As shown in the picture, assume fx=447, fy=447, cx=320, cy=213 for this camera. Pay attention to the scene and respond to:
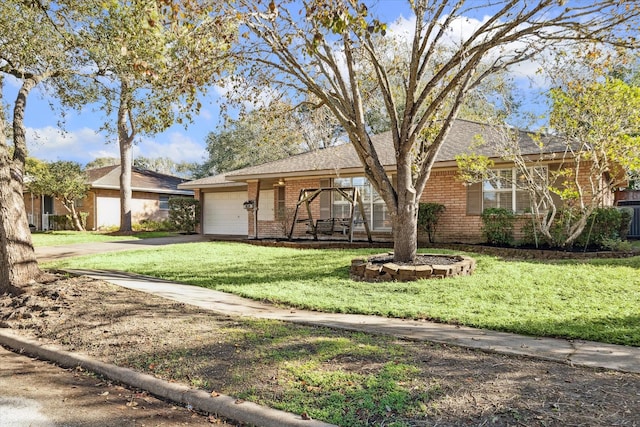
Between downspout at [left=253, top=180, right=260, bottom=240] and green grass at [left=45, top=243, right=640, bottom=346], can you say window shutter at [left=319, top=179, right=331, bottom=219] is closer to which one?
downspout at [left=253, top=180, right=260, bottom=240]

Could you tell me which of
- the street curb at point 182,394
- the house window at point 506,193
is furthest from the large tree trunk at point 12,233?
the house window at point 506,193

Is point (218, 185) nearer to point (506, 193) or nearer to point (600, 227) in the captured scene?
point (506, 193)

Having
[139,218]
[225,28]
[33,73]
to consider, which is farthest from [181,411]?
[139,218]

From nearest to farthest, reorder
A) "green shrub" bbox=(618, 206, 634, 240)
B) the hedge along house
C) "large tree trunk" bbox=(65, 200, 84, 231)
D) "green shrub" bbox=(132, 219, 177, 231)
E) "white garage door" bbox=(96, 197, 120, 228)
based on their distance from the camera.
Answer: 1. "green shrub" bbox=(618, 206, 634, 240)
2. the hedge along house
3. "large tree trunk" bbox=(65, 200, 84, 231)
4. "white garage door" bbox=(96, 197, 120, 228)
5. "green shrub" bbox=(132, 219, 177, 231)

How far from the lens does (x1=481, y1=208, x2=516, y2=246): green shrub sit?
40.6 feet

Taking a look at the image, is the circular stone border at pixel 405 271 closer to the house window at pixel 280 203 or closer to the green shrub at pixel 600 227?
the green shrub at pixel 600 227

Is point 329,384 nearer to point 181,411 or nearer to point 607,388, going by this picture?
point 181,411

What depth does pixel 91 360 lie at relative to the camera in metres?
4.55

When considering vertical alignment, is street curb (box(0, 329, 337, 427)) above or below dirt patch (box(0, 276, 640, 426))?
below

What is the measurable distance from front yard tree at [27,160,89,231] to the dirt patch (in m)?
17.4

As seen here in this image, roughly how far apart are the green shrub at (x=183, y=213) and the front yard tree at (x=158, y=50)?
1102 cm

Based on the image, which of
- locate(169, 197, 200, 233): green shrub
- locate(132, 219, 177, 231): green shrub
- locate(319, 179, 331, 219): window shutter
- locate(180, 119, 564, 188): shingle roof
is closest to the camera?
locate(180, 119, 564, 188): shingle roof

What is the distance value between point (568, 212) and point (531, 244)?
143cm

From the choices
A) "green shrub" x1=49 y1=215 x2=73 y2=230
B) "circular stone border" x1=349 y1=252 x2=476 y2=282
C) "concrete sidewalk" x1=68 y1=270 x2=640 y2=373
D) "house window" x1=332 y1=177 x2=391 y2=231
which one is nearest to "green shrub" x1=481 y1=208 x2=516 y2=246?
"house window" x1=332 y1=177 x2=391 y2=231
